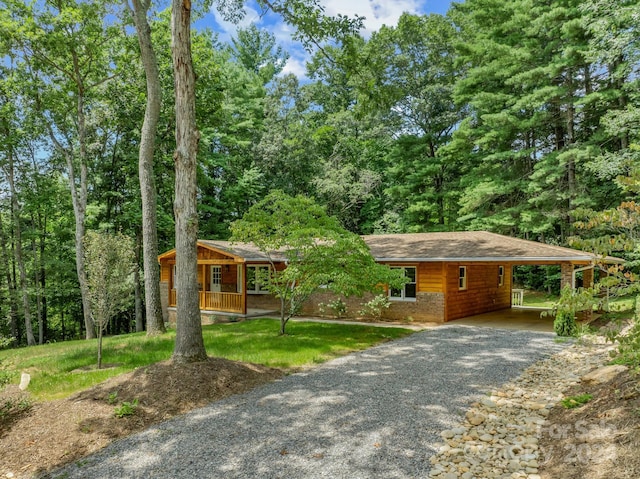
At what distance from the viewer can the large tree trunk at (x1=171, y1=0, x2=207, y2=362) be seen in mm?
6980

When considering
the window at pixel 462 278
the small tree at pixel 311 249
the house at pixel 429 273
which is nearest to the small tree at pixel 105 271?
the small tree at pixel 311 249

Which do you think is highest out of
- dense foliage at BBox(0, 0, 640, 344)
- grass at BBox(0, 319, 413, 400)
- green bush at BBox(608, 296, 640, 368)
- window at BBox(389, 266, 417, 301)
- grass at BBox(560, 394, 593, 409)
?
dense foliage at BBox(0, 0, 640, 344)

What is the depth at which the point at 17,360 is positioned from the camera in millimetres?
9789

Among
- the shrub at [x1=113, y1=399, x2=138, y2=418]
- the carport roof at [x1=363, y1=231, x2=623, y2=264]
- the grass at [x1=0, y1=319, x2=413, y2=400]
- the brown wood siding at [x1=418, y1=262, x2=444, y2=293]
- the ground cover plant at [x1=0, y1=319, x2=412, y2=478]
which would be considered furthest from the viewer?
the brown wood siding at [x1=418, y1=262, x2=444, y2=293]

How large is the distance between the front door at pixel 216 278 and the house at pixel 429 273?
0.15 ft

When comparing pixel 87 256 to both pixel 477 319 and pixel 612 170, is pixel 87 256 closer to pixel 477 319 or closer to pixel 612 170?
pixel 477 319

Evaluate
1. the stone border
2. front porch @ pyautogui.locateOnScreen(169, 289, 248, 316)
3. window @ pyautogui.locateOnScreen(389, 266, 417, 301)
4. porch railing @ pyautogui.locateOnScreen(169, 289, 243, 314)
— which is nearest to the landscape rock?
the stone border

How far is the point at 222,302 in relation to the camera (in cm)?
1636

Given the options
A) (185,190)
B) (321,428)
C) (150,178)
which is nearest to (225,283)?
(150,178)

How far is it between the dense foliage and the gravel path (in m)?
7.10

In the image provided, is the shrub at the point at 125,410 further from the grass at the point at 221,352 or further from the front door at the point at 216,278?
the front door at the point at 216,278

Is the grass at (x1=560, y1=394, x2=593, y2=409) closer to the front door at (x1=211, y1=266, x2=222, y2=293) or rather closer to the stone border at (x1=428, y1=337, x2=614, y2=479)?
the stone border at (x1=428, y1=337, x2=614, y2=479)

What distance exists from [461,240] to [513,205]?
8116 mm

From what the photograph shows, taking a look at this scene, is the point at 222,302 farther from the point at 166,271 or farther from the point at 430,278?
the point at 430,278
